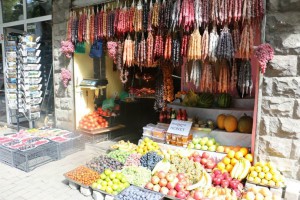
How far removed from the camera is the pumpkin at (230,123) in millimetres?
4598

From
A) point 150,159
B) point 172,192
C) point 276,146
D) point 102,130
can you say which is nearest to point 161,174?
point 172,192

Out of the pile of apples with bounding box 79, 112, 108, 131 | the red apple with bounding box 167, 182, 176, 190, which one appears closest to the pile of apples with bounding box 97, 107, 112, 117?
the pile of apples with bounding box 79, 112, 108, 131

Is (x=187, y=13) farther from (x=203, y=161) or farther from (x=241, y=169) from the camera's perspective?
(x=241, y=169)

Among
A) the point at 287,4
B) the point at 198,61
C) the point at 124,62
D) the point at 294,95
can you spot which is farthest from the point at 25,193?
the point at 287,4

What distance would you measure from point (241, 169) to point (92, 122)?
3815 millimetres

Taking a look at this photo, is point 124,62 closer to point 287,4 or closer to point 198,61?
point 198,61

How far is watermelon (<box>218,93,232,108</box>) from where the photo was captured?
4.96 meters

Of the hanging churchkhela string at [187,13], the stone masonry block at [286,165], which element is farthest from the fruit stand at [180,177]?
the hanging churchkhela string at [187,13]

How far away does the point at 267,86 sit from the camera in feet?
12.2

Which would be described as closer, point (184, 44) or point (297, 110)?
point (297, 110)

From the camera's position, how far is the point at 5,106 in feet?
27.1

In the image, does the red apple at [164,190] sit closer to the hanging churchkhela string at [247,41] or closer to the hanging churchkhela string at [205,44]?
the hanging churchkhela string at [205,44]

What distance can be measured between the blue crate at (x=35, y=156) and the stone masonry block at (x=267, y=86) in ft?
14.3

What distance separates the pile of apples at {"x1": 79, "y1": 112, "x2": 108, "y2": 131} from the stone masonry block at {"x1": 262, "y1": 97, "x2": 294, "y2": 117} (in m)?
4.10
